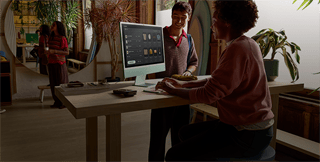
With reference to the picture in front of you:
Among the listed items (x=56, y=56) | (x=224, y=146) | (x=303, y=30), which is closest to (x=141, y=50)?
(x=224, y=146)

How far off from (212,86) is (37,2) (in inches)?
176

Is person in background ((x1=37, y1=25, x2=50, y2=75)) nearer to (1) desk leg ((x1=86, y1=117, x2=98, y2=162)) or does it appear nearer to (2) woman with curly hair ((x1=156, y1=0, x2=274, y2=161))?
(1) desk leg ((x1=86, y1=117, x2=98, y2=162))

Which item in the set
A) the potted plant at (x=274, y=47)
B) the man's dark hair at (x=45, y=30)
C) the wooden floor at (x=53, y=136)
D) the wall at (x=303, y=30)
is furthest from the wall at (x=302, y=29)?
the man's dark hair at (x=45, y=30)

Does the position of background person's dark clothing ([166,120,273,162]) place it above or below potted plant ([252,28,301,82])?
below

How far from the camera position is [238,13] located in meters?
1.38

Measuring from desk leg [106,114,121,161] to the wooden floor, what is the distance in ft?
3.44

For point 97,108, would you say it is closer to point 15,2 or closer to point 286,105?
point 286,105

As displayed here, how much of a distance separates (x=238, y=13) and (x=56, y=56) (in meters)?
3.78

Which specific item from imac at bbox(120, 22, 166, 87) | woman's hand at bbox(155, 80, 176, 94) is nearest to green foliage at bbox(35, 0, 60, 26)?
imac at bbox(120, 22, 166, 87)

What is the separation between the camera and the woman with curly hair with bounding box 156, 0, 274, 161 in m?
1.32

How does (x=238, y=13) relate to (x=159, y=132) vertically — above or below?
above

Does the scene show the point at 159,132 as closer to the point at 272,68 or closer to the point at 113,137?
the point at 113,137

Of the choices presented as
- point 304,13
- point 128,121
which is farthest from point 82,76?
point 304,13

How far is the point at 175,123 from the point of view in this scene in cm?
219
